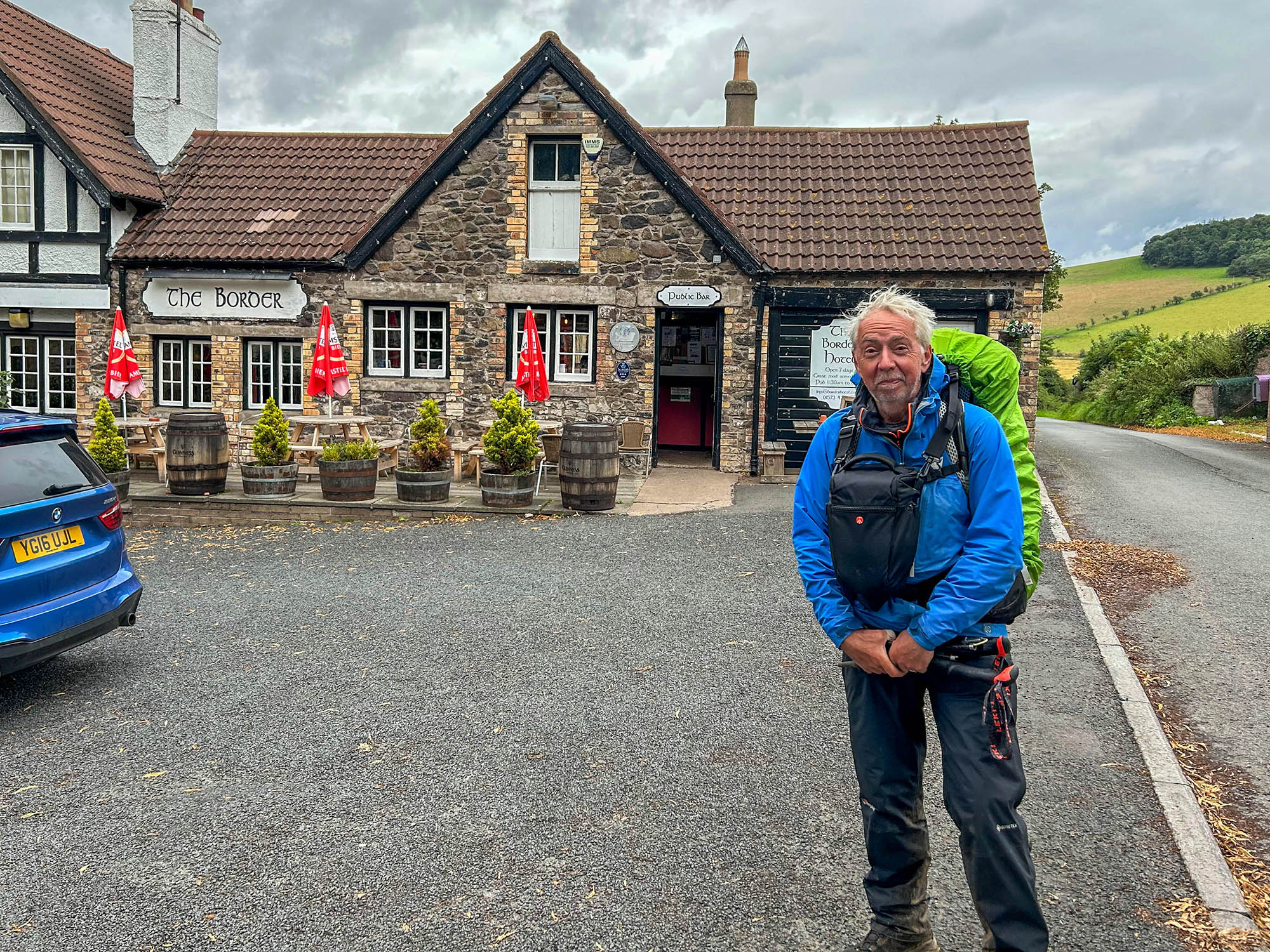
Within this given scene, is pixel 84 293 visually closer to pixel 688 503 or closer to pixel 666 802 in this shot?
pixel 688 503

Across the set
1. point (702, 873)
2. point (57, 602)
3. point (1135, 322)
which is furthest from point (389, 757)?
point (1135, 322)

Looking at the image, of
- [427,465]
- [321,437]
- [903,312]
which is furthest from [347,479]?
[903,312]

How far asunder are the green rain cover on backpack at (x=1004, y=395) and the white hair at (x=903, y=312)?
118 millimetres

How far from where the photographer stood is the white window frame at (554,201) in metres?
16.1

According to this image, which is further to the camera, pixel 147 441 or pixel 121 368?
pixel 147 441

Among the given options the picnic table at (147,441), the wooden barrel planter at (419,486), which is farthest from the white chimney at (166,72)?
the wooden barrel planter at (419,486)

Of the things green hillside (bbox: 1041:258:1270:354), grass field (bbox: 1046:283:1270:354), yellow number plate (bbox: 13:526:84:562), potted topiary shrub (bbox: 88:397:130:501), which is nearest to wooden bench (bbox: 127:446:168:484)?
potted topiary shrub (bbox: 88:397:130:501)

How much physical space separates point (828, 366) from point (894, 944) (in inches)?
523

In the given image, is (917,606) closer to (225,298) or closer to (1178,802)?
(1178,802)

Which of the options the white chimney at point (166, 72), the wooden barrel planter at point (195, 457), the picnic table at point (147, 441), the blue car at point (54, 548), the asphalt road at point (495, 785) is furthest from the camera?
the white chimney at point (166, 72)

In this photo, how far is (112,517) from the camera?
245 inches

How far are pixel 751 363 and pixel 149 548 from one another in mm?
9174

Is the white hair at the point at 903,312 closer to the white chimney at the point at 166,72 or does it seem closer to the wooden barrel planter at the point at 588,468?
the wooden barrel planter at the point at 588,468

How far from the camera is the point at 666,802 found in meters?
4.38
